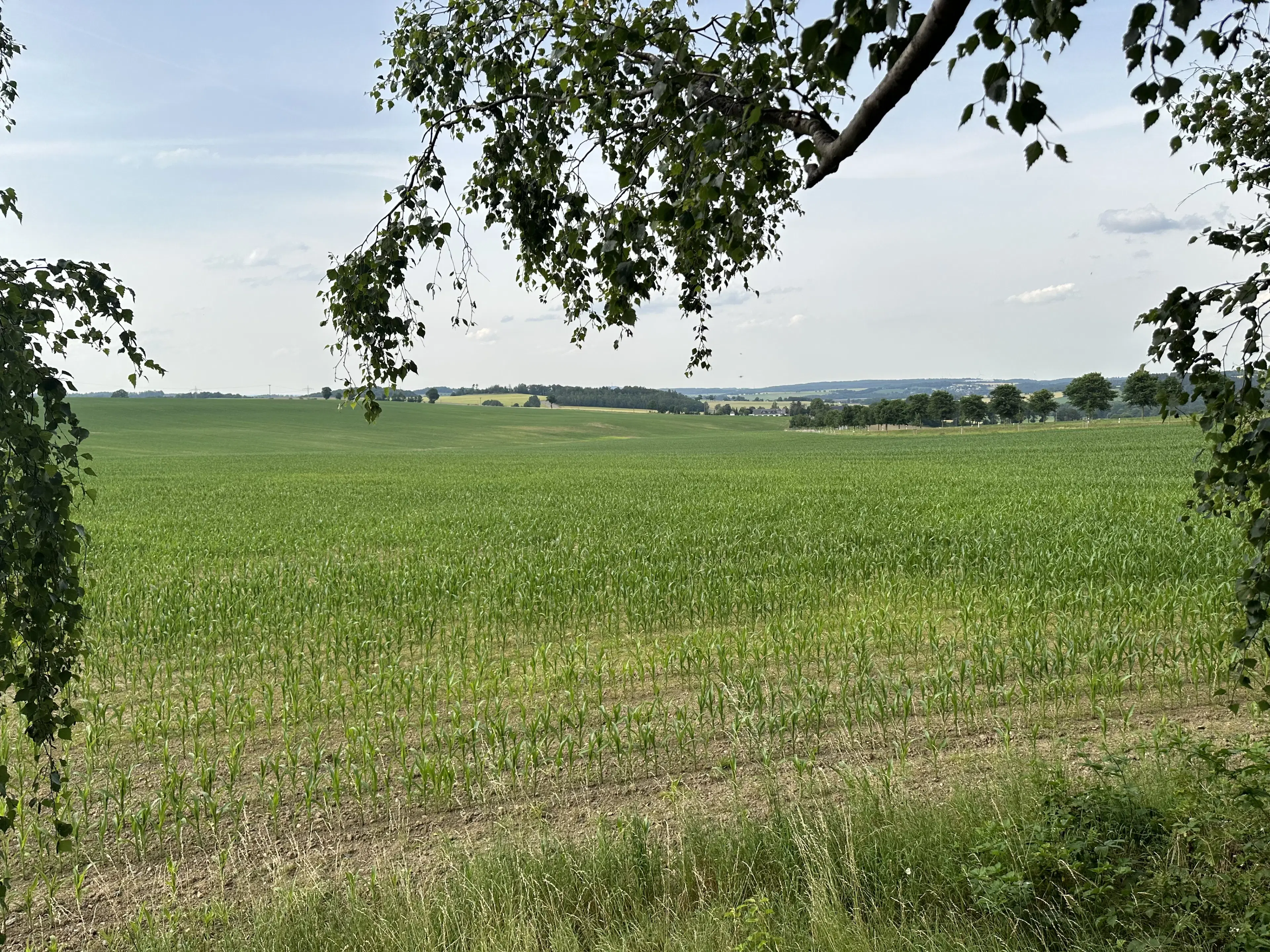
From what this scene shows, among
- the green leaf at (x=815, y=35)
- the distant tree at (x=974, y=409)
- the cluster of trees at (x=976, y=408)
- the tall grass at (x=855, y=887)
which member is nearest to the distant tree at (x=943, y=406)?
the cluster of trees at (x=976, y=408)

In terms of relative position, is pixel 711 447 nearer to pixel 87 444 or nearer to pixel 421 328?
pixel 87 444

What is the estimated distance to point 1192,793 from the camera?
14.6 feet

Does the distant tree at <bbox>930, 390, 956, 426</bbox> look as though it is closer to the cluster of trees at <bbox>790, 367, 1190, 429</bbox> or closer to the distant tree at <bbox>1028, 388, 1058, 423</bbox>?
the cluster of trees at <bbox>790, 367, 1190, 429</bbox>

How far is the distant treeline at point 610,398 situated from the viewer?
595 ft

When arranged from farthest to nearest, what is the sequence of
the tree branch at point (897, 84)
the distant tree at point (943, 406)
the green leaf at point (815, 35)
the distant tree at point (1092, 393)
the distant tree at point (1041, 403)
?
1. the distant tree at point (943, 406)
2. the distant tree at point (1041, 403)
3. the distant tree at point (1092, 393)
4. the tree branch at point (897, 84)
5. the green leaf at point (815, 35)

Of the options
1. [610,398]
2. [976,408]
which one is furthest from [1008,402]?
[610,398]

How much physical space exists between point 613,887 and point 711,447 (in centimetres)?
8618

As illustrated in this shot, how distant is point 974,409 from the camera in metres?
130

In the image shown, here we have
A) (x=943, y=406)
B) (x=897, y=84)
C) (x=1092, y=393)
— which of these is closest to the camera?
(x=897, y=84)

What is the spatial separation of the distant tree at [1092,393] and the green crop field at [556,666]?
9664 cm

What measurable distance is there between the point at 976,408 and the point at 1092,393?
20.9 metres

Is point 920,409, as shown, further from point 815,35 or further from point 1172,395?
point 815,35

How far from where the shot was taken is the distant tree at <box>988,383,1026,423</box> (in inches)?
4828

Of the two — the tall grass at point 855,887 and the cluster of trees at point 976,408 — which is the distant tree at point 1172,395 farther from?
the cluster of trees at point 976,408
